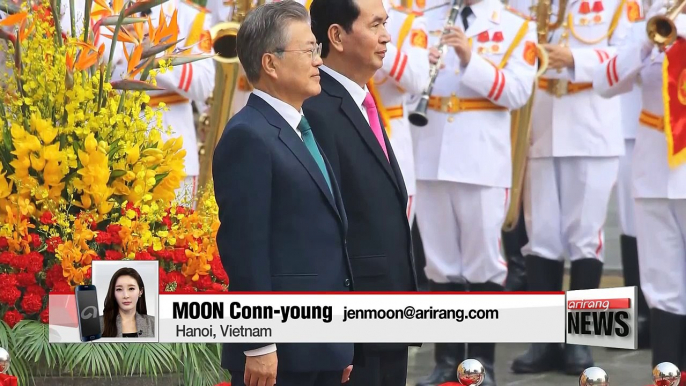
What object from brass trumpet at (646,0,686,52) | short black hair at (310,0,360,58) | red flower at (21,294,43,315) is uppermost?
brass trumpet at (646,0,686,52)

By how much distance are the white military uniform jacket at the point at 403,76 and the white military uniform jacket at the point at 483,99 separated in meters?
0.17

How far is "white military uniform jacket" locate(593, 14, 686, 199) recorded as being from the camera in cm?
573

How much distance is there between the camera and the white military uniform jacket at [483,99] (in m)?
6.41

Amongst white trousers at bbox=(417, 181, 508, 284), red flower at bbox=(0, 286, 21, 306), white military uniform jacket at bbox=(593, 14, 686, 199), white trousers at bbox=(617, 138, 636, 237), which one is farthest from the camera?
white trousers at bbox=(617, 138, 636, 237)

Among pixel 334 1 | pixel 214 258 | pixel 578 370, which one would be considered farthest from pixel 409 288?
pixel 578 370

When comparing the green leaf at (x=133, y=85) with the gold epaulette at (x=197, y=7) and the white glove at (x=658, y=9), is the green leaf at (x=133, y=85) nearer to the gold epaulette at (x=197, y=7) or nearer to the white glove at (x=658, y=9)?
the gold epaulette at (x=197, y=7)

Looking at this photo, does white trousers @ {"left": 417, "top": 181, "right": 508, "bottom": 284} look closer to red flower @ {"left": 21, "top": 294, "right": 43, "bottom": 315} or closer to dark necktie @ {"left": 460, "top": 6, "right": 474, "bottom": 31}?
dark necktie @ {"left": 460, "top": 6, "right": 474, "bottom": 31}

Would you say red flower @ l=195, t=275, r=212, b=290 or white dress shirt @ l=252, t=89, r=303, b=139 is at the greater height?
white dress shirt @ l=252, t=89, r=303, b=139

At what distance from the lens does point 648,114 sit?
5945 mm

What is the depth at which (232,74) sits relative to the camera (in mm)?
6348

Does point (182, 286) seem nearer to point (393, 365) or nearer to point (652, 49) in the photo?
point (393, 365)

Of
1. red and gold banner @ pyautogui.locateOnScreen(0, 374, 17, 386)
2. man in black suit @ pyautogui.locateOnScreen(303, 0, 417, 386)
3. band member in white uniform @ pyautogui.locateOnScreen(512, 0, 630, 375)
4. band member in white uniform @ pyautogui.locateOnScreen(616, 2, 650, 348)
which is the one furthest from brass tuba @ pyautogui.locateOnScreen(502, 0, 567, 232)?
red and gold banner @ pyautogui.locateOnScreen(0, 374, 17, 386)

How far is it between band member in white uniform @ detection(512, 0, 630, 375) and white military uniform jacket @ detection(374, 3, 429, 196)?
74cm

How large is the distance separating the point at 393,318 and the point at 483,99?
8.98 ft
